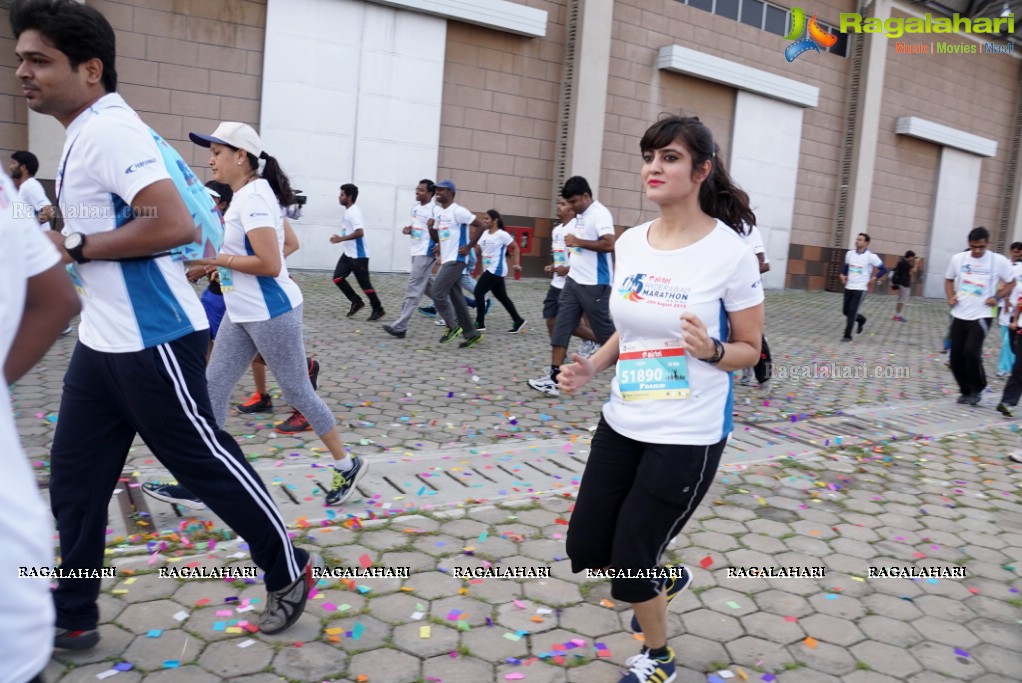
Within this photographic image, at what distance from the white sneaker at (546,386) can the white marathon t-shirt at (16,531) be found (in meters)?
6.25

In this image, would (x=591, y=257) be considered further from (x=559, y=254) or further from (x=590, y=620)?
(x=590, y=620)

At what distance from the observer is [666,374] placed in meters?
2.58

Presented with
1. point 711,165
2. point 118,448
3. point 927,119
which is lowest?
point 118,448

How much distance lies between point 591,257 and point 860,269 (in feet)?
24.9

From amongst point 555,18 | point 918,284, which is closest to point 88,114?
point 555,18

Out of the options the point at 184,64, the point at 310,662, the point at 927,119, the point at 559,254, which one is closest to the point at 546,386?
the point at 559,254

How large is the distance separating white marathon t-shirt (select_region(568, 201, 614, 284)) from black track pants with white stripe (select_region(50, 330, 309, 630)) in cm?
485

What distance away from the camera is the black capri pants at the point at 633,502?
2.51m

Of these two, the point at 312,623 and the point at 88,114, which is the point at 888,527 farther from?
the point at 88,114

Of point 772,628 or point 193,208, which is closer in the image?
point 193,208

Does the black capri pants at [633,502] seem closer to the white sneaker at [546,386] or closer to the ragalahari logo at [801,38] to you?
the white sneaker at [546,386]

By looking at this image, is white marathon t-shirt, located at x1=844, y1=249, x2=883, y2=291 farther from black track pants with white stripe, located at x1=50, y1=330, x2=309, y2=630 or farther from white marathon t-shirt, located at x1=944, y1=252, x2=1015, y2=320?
black track pants with white stripe, located at x1=50, y1=330, x2=309, y2=630

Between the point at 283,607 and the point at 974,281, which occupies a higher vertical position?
the point at 974,281

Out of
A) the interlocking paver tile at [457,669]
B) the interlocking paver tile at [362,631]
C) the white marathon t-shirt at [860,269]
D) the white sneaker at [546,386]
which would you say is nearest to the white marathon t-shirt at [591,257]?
the white sneaker at [546,386]
